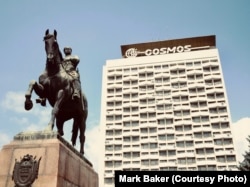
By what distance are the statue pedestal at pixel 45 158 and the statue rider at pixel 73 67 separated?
1.85 m

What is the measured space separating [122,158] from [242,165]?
38.3 m

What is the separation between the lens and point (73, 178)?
8.29 meters

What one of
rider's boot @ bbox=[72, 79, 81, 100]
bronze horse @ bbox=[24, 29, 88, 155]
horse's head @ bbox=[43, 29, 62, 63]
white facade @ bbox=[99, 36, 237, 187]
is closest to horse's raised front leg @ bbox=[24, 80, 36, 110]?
→ bronze horse @ bbox=[24, 29, 88, 155]

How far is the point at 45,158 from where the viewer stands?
7512 mm

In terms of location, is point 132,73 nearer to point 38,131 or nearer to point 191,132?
point 191,132

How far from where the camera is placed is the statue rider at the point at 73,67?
9.57 m

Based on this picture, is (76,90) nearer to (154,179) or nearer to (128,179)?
(128,179)

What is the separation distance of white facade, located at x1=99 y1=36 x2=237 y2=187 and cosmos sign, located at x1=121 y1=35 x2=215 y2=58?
6.30m

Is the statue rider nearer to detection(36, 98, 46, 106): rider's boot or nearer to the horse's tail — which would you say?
detection(36, 98, 46, 106): rider's boot

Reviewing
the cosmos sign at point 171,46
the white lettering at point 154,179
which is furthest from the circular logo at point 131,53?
the white lettering at point 154,179

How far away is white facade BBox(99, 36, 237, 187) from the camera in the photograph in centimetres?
6575

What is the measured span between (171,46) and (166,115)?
2397 centimetres

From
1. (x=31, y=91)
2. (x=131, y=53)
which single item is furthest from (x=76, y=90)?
(x=131, y=53)

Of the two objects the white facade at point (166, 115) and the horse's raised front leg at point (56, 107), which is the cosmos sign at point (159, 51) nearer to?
the white facade at point (166, 115)
